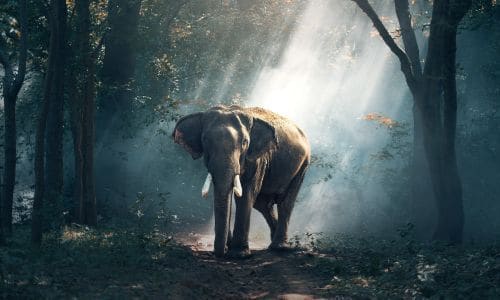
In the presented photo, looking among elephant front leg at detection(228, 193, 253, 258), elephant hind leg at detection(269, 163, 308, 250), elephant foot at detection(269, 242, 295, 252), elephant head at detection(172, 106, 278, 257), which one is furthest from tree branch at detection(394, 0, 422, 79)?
elephant front leg at detection(228, 193, 253, 258)

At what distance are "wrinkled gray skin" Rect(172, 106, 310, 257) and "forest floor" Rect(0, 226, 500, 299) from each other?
1065 mm

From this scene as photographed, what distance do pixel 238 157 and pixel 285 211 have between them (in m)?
3.95

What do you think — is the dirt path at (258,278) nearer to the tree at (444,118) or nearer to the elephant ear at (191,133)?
the elephant ear at (191,133)

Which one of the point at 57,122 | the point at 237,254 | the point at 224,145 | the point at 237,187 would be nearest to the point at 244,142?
the point at 224,145

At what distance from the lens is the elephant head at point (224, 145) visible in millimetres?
14180

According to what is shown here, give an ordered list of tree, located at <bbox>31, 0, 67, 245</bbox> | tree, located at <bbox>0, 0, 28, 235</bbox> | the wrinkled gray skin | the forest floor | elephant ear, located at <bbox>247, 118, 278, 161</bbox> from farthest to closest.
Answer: elephant ear, located at <bbox>247, 118, 278, 161</bbox>
tree, located at <bbox>0, 0, 28, 235</bbox>
the wrinkled gray skin
tree, located at <bbox>31, 0, 67, 245</bbox>
the forest floor

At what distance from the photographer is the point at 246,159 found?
15.7 meters

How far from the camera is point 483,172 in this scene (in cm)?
2942

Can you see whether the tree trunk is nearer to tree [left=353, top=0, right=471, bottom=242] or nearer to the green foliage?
the green foliage

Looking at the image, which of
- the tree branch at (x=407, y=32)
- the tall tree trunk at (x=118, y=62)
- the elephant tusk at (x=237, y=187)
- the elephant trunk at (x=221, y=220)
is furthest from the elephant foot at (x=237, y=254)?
the tall tree trunk at (x=118, y=62)

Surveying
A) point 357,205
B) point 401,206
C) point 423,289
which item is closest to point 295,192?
point 423,289

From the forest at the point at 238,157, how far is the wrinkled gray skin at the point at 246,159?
5 cm

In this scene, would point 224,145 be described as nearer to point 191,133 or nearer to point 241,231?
point 191,133

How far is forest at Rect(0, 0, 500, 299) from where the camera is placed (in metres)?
11.8
